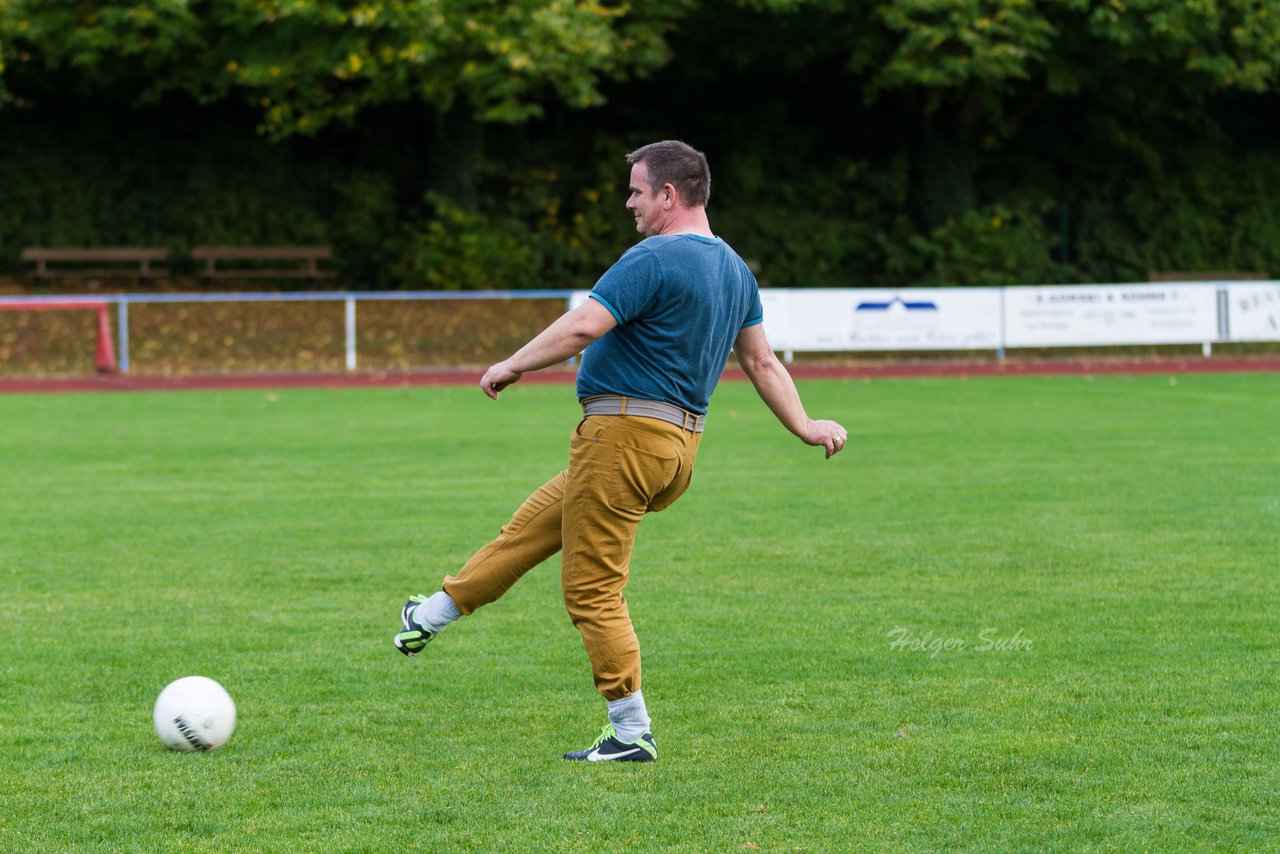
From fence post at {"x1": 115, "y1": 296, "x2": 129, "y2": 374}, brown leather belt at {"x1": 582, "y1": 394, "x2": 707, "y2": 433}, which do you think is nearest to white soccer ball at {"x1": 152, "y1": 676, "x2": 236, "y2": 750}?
brown leather belt at {"x1": 582, "y1": 394, "x2": 707, "y2": 433}

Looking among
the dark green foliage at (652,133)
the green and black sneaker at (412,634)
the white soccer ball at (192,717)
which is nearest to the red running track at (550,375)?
the dark green foliage at (652,133)

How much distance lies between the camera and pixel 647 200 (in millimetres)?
5184

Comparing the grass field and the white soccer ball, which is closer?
the grass field

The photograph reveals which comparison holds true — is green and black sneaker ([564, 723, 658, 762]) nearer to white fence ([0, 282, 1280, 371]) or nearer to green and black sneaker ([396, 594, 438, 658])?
green and black sneaker ([396, 594, 438, 658])

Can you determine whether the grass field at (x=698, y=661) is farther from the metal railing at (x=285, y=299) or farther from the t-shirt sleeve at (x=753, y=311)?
the metal railing at (x=285, y=299)

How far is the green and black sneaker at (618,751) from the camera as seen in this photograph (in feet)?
17.3

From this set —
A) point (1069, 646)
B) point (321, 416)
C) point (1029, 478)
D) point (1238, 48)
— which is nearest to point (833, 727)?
point (1069, 646)

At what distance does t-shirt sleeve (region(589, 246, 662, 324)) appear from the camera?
502 centimetres

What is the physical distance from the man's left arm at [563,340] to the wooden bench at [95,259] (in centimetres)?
2862

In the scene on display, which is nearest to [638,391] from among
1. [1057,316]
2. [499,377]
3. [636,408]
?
[636,408]

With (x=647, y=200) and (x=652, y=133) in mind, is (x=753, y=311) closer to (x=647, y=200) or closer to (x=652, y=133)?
(x=647, y=200)

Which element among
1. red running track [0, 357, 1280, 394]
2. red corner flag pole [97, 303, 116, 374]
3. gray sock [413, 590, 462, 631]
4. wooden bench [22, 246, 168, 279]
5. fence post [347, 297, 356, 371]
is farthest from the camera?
wooden bench [22, 246, 168, 279]

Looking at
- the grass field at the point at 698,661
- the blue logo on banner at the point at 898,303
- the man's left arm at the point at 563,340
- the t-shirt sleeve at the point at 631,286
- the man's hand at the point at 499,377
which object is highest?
the t-shirt sleeve at the point at 631,286

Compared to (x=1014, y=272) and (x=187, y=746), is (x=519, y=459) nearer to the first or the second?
(x=187, y=746)
